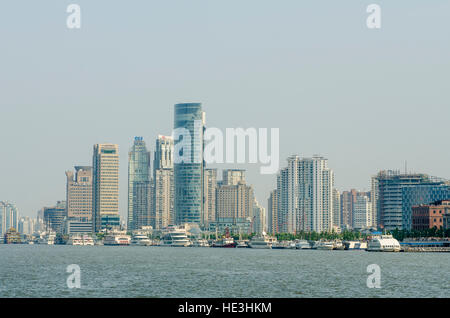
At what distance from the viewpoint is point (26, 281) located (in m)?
107
